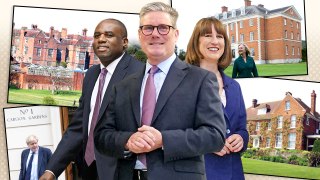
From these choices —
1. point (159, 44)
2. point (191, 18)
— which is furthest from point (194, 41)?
point (159, 44)

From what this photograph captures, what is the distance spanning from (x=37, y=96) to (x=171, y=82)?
154 cm

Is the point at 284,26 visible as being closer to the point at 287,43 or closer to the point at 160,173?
the point at 287,43

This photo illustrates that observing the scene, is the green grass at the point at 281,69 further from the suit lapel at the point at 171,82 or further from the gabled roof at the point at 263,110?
the suit lapel at the point at 171,82

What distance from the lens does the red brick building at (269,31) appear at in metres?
2.69

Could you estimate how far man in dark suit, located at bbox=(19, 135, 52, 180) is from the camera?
2781mm

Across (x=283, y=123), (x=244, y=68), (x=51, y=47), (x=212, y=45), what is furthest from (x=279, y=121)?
(x=51, y=47)

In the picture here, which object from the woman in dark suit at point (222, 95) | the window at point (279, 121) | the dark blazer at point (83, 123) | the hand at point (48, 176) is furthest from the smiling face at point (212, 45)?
the hand at point (48, 176)

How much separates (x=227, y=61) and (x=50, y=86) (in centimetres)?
110

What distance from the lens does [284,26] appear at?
2705mm

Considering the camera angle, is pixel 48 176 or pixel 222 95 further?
pixel 48 176

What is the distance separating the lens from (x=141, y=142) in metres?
1.38

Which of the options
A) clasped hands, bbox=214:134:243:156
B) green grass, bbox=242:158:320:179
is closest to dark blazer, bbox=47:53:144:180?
clasped hands, bbox=214:134:243:156

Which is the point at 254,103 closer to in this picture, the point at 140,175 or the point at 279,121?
the point at 279,121

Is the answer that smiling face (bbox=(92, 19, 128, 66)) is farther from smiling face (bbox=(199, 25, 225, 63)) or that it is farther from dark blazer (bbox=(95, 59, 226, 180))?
dark blazer (bbox=(95, 59, 226, 180))
